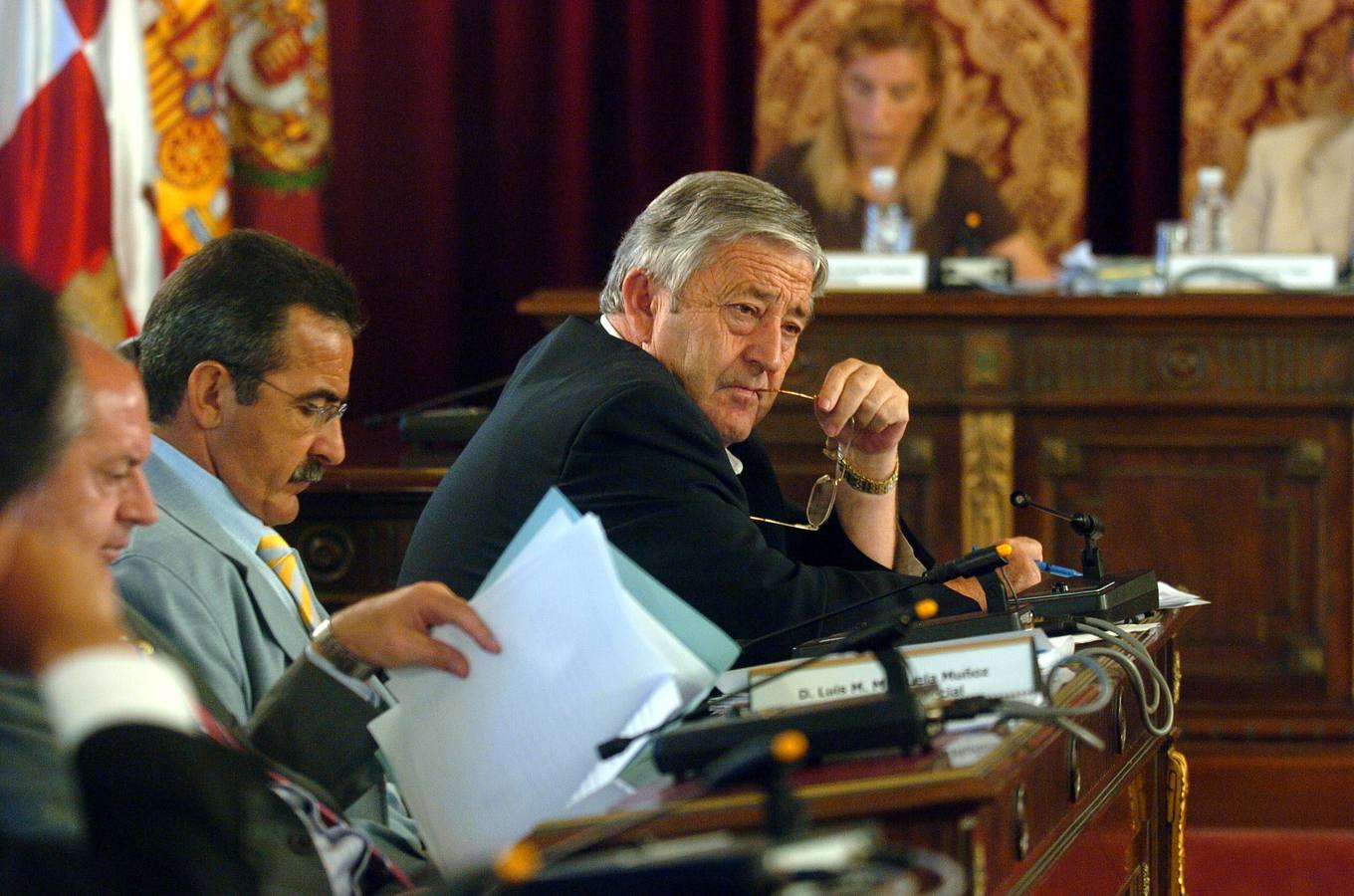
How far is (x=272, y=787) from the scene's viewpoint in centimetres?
127

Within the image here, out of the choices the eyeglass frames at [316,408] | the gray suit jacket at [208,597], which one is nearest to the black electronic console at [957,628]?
the gray suit jacket at [208,597]

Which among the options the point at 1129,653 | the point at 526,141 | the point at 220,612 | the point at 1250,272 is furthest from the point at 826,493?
the point at 526,141

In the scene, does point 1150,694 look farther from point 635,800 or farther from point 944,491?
point 944,491

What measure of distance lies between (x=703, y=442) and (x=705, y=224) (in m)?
0.31

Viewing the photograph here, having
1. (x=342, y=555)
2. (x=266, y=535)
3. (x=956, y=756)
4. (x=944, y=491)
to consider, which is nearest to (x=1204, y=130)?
(x=944, y=491)

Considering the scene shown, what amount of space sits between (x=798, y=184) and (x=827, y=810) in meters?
3.95

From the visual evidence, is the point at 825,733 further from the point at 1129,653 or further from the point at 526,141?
the point at 526,141

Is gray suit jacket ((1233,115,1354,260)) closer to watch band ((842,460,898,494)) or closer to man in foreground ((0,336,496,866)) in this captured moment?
watch band ((842,460,898,494))

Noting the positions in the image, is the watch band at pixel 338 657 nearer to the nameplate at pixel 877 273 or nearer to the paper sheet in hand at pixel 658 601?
the paper sheet in hand at pixel 658 601

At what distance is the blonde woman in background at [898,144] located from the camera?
4.92m

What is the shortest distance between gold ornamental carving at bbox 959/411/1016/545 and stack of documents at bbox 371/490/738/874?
7.90ft

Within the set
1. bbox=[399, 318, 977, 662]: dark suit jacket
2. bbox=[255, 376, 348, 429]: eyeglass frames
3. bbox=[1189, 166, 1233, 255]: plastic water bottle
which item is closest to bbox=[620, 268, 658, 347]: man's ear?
bbox=[399, 318, 977, 662]: dark suit jacket

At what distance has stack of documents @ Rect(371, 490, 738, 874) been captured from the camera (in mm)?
1276

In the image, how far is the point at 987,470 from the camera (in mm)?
3680
